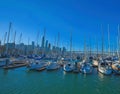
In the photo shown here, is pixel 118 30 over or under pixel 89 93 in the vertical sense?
over

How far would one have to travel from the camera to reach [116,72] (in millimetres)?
35812

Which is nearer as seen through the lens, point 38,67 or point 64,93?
point 64,93

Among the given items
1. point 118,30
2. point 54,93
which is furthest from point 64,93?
point 118,30

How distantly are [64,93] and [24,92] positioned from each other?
18.4 feet

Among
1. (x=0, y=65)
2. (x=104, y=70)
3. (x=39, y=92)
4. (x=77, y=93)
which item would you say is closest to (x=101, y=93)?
(x=77, y=93)

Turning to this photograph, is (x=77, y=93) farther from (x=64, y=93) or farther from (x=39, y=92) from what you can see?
(x=39, y=92)

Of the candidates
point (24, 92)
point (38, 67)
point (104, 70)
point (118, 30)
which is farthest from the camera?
point (118, 30)

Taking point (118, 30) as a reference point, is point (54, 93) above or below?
below

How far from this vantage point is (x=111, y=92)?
19844 mm

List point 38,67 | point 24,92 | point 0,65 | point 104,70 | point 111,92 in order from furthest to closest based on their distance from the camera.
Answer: point 0,65
point 38,67
point 104,70
point 111,92
point 24,92

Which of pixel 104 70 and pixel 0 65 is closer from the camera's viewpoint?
pixel 104 70

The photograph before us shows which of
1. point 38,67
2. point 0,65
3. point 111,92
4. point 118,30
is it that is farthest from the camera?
point 118,30

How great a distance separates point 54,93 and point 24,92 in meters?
4.19

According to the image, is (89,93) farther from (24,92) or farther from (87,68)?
(87,68)
